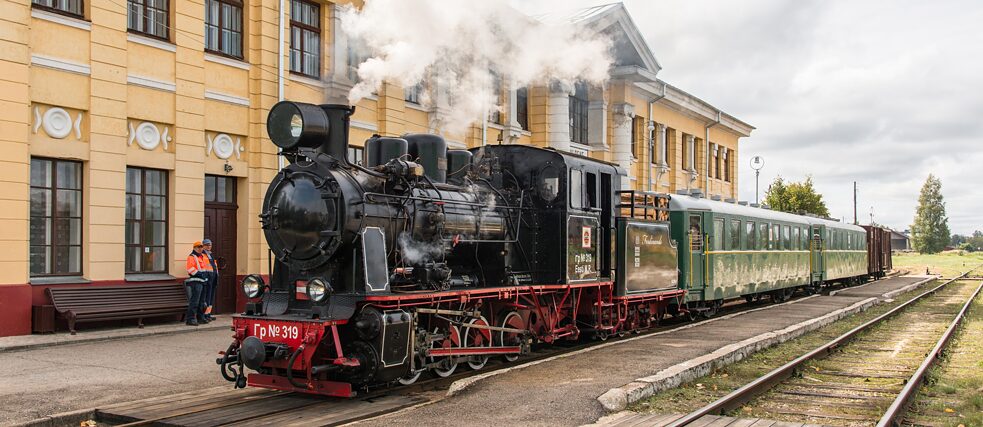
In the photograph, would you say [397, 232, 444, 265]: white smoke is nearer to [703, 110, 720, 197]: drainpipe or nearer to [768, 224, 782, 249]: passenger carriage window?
[768, 224, 782, 249]: passenger carriage window

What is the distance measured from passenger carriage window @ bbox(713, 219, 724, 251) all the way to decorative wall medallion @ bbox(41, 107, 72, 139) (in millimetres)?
12006

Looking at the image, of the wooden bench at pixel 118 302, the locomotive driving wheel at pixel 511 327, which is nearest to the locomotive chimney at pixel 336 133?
the locomotive driving wheel at pixel 511 327

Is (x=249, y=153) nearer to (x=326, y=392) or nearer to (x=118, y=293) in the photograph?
(x=118, y=293)

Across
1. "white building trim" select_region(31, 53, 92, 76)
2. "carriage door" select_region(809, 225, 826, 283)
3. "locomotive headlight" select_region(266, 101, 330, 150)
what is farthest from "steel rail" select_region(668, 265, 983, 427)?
"carriage door" select_region(809, 225, 826, 283)

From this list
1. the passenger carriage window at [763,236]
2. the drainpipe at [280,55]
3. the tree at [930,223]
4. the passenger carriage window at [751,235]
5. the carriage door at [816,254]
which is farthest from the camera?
the tree at [930,223]

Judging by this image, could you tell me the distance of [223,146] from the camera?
15.2m

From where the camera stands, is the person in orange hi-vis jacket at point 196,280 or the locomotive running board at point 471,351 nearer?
the locomotive running board at point 471,351

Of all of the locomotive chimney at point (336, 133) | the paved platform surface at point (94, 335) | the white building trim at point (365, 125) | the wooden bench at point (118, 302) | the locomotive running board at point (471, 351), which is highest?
the white building trim at point (365, 125)

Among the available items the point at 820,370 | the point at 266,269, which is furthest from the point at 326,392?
the point at 266,269

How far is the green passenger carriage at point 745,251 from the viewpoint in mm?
15906

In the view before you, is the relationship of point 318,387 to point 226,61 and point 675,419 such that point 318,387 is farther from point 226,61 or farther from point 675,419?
point 226,61

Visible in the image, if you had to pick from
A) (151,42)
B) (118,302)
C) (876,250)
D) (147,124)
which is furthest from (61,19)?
(876,250)

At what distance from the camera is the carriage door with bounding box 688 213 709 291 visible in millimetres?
15734

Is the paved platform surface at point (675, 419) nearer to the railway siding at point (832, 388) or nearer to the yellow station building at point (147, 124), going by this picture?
the railway siding at point (832, 388)
